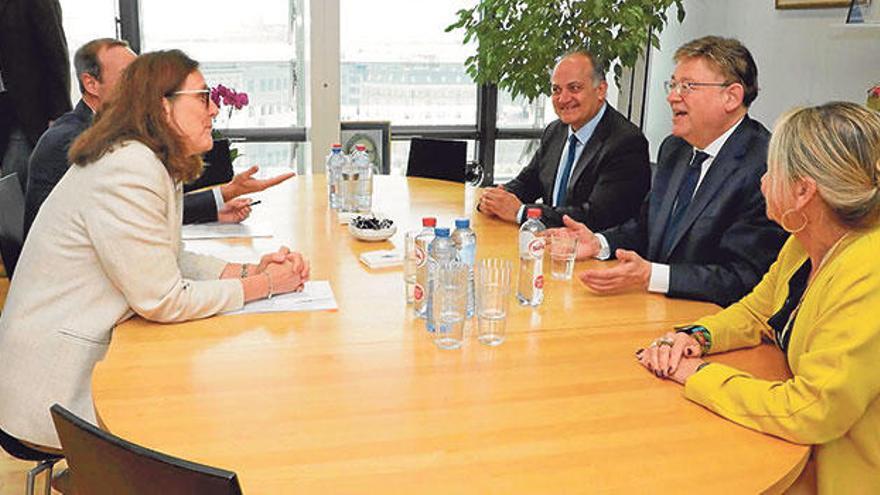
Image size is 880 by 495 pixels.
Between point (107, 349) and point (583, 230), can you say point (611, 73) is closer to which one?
point (583, 230)

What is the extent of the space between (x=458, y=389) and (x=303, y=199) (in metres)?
1.92

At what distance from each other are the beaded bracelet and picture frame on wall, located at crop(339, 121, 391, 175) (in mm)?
3759

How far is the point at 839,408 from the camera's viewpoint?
1.39m

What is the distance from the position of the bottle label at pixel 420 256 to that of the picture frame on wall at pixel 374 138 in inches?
133

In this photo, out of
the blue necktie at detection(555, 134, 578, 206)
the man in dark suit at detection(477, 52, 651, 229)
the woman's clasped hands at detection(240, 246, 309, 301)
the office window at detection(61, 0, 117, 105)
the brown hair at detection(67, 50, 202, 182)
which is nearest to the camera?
the brown hair at detection(67, 50, 202, 182)

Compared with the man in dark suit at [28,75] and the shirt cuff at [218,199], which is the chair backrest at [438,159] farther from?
the man in dark suit at [28,75]

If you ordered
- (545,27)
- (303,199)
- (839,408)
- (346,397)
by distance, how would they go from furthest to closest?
(545,27) < (303,199) < (346,397) < (839,408)

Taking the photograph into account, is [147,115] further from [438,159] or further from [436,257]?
[438,159]

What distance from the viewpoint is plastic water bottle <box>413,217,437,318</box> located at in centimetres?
195

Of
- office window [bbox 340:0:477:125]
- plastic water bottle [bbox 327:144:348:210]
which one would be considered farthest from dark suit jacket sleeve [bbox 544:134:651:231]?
office window [bbox 340:0:477:125]

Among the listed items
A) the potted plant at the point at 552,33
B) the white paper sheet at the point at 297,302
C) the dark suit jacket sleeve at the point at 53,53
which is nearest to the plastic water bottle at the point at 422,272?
the white paper sheet at the point at 297,302

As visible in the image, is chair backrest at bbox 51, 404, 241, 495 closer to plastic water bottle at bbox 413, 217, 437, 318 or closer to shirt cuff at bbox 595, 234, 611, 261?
plastic water bottle at bbox 413, 217, 437, 318

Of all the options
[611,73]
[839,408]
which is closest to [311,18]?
[611,73]

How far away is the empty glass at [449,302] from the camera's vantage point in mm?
1796
